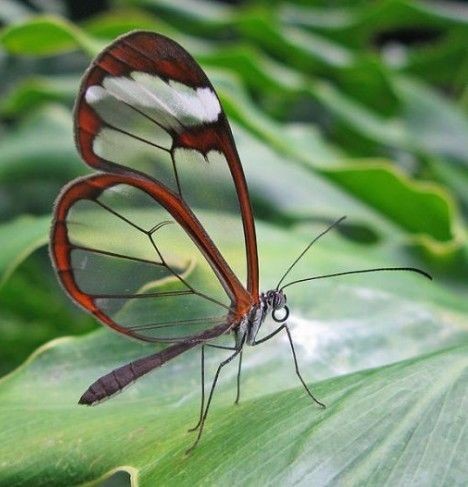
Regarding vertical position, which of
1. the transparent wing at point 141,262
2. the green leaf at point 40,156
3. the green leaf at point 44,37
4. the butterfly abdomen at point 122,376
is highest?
the green leaf at point 44,37

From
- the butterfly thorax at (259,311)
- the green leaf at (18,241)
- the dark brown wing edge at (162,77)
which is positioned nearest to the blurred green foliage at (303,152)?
the green leaf at (18,241)

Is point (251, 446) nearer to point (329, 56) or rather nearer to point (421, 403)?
point (421, 403)

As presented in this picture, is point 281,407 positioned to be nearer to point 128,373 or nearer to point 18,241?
point 128,373

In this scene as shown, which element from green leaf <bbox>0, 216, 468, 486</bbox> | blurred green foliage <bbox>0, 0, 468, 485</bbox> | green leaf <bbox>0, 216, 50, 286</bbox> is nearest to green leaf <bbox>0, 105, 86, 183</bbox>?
blurred green foliage <bbox>0, 0, 468, 485</bbox>

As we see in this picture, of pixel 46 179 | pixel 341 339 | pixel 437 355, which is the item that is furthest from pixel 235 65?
pixel 437 355

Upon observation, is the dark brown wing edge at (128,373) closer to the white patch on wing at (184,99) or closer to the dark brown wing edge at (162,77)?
the dark brown wing edge at (162,77)

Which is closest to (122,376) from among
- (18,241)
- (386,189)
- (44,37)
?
A: (18,241)

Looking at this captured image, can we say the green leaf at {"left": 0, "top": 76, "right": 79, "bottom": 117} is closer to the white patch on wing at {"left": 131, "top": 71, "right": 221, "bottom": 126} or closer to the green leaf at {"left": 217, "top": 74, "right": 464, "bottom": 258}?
the green leaf at {"left": 217, "top": 74, "right": 464, "bottom": 258}
